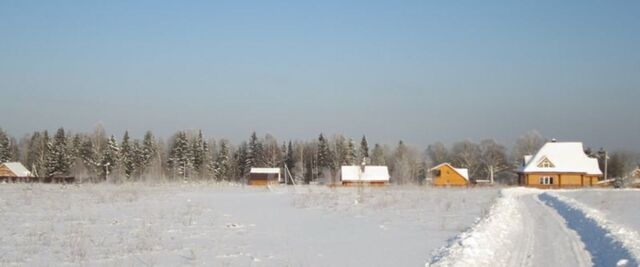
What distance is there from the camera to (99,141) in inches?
3821

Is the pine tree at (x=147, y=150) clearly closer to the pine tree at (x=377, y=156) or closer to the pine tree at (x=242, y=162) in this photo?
the pine tree at (x=242, y=162)

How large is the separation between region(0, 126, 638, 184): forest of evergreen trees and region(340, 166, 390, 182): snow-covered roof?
336 cm

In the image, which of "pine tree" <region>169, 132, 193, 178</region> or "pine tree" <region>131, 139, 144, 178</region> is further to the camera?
"pine tree" <region>169, 132, 193, 178</region>

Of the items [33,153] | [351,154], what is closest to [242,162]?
[351,154]

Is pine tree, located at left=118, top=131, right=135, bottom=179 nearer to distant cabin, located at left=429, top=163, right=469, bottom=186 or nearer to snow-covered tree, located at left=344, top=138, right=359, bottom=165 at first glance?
snow-covered tree, located at left=344, top=138, right=359, bottom=165

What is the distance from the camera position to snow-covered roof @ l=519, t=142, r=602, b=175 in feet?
249

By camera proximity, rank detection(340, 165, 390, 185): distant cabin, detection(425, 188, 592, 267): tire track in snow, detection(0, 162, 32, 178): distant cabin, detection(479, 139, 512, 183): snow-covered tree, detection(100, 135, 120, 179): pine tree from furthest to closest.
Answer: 1. detection(479, 139, 512, 183): snow-covered tree
2. detection(100, 135, 120, 179): pine tree
3. detection(0, 162, 32, 178): distant cabin
4. detection(340, 165, 390, 185): distant cabin
5. detection(425, 188, 592, 267): tire track in snow

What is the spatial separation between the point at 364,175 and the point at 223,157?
2734cm

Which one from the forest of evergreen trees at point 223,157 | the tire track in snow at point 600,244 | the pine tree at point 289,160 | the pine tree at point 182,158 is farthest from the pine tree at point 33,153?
the tire track in snow at point 600,244

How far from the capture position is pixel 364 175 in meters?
82.6

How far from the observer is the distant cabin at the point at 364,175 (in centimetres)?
8062

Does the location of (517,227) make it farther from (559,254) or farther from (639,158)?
(639,158)

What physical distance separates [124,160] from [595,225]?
79779 millimetres

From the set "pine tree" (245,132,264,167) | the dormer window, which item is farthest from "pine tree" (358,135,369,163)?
the dormer window
